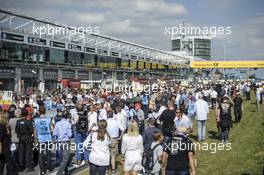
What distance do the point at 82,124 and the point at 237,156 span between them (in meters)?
5.27

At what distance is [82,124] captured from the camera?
11.2 meters

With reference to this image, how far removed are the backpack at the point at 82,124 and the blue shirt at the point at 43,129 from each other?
3.81ft

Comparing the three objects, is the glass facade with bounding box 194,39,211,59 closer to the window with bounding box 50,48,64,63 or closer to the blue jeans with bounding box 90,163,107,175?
the window with bounding box 50,48,64,63

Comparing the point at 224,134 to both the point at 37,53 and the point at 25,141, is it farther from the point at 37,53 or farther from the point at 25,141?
the point at 37,53

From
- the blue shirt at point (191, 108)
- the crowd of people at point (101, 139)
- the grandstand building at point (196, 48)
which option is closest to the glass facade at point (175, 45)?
the grandstand building at point (196, 48)

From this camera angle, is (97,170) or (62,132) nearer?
(97,170)

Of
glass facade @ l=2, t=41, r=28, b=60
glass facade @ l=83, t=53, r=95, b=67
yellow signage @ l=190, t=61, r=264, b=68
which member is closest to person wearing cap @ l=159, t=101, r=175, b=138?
glass facade @ l=2, t=41, r=28, b=60

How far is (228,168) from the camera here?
1055 centimetres

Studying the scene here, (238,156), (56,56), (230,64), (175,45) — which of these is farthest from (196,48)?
(238,156)

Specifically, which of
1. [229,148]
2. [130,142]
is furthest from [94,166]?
[229,148]

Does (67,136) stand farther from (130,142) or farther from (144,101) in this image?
(144,101)

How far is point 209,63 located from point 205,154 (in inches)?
2425

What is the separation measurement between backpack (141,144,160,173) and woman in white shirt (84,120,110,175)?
783 millimetres

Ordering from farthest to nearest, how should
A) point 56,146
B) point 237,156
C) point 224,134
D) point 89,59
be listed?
point 89,59
point 224,134
point 237,156
point 56,146
